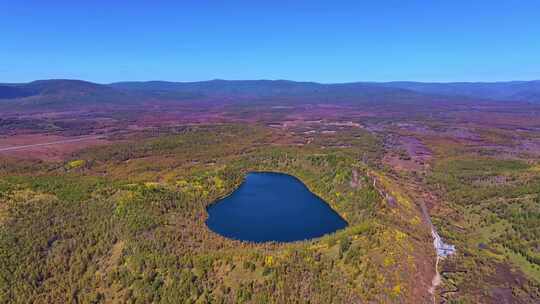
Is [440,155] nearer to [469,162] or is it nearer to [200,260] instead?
[469,162]

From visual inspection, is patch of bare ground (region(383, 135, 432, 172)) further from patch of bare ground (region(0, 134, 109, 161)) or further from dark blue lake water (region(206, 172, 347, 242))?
patch of bare ground (region(0, 134, 109, 161))

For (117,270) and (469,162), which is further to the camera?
(469,162)

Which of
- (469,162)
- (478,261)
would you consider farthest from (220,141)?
(478,261)

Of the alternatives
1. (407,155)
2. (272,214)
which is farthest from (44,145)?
(407,155)

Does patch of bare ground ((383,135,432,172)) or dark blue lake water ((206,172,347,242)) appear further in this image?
patch of bare ground ((383,135,432,172))

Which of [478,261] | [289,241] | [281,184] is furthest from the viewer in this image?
[281,184]

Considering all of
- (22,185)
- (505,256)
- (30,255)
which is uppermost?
(22,185)

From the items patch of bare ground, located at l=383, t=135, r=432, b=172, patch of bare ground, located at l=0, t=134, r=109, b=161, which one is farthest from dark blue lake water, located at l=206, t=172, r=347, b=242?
patch of bare ground, located at l=0, t=134, r=109, b=161

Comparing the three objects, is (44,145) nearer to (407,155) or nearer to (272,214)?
(272,214)

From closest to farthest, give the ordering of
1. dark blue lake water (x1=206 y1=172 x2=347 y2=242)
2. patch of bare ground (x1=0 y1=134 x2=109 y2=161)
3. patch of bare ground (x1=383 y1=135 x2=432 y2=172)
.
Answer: dark blue lake water (x1=206 y1=172 x2=347 y2=242)
patch of bare ground (x1=383 y1=135 x2=432 y2=172)
patch of bare ground (x1=0 y1=134 x2=109 y2=161)
